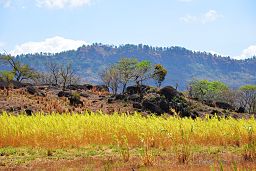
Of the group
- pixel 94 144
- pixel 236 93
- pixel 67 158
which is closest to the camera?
pixel 67 158

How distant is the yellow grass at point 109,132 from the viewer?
1747 cm

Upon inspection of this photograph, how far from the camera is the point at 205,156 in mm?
14594

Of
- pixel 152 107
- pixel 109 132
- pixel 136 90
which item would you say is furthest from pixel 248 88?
pixel 109 132

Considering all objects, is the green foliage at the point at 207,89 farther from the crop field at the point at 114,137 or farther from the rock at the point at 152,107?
the crop field at the point at 114,137

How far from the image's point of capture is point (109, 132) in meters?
18.3

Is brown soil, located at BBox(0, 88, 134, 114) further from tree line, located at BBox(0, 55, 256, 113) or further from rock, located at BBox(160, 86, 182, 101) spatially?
tree line, located at BBox(0, 55, 256, 113)

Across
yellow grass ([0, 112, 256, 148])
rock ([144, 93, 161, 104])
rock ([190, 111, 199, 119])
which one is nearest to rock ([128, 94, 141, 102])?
rock ([144, 93, 161, 104])

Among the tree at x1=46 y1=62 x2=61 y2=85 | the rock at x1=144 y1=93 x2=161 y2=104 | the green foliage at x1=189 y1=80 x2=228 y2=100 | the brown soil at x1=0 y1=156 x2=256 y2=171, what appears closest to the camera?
the brown soil at x1=0 y1=156 x2=256 y2=171

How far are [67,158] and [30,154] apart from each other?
1.78m

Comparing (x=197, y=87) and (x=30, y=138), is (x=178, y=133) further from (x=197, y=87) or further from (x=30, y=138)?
(x=197, y=87)

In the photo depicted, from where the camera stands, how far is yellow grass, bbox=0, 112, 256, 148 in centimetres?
1747

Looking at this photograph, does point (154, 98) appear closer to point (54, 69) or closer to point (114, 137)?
point (114, 137)

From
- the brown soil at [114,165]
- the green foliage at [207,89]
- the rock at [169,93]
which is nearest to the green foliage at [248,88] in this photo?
the green foliage at [207,89]

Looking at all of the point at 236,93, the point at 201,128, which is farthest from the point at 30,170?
the point at 236,93
